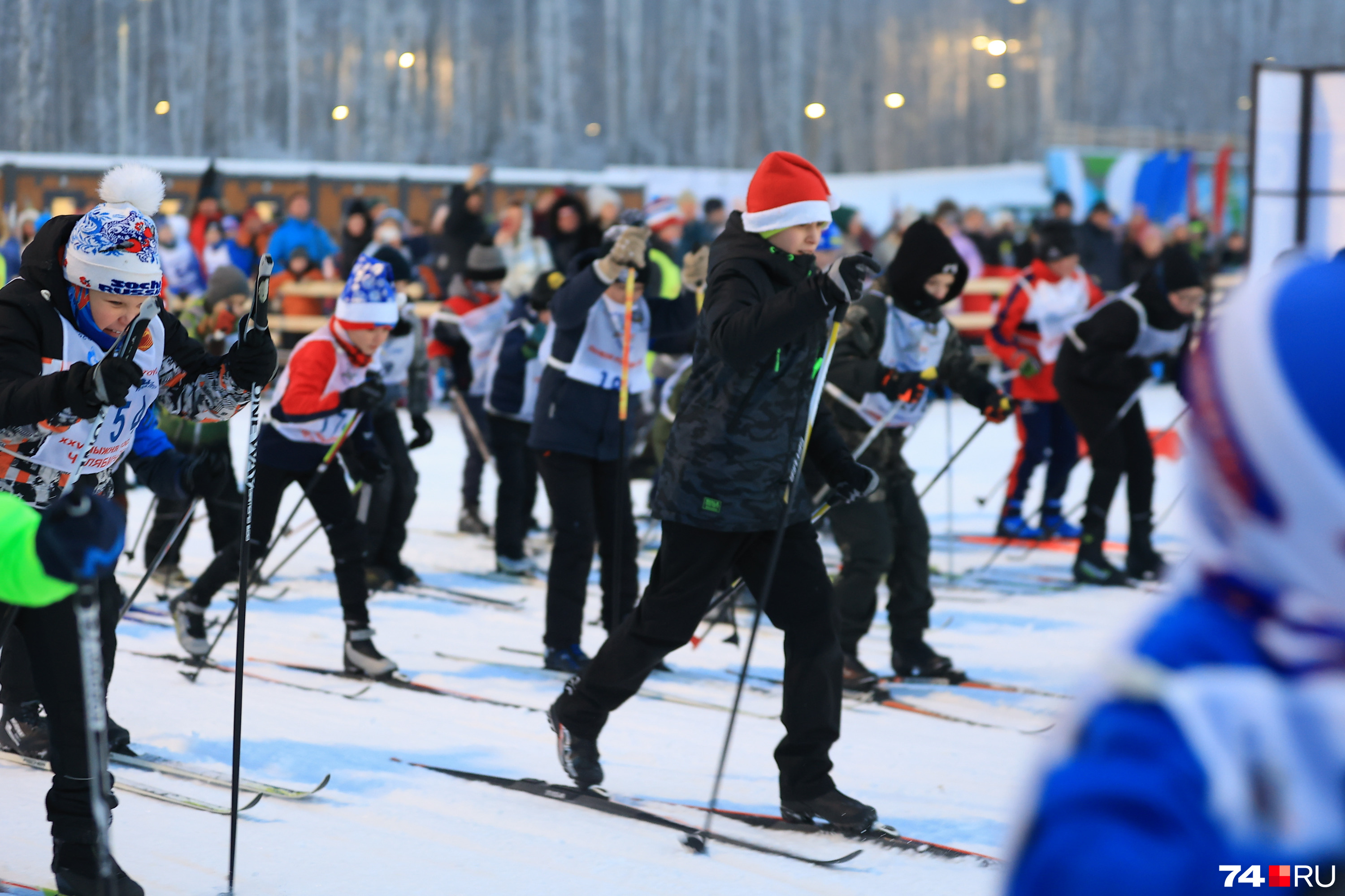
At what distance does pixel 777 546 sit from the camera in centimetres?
345

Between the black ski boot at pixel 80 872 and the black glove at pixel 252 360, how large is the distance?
1122 mm

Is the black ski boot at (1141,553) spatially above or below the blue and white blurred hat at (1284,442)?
below

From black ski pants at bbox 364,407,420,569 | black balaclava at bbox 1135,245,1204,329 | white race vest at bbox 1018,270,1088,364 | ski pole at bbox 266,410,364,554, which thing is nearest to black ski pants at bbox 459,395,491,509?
black ski pants at bbox 364,407,420,569

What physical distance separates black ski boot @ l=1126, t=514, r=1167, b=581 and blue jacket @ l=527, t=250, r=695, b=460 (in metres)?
3.10

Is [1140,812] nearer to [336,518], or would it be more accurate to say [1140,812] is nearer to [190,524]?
[336,518]

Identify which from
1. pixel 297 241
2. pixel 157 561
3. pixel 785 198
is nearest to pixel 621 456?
pixel 157 561

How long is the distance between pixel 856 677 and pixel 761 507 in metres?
1.74

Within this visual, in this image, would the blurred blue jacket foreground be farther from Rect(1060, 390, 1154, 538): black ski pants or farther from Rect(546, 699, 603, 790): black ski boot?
Rect(1060, 390, 1154, 538): black ski pants

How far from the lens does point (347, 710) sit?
4688 millimetres

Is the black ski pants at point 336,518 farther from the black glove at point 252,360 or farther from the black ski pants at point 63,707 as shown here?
the black ski pants at point 63,707

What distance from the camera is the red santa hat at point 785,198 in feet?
12.0

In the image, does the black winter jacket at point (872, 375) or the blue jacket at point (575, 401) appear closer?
the black winter jacket at point (872, 375)

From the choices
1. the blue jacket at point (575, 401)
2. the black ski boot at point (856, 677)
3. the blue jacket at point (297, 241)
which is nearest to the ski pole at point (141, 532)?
the blue jacket at point (575, 401)

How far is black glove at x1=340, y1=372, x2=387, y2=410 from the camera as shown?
16.4 feet
